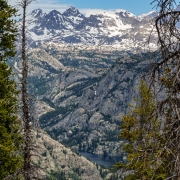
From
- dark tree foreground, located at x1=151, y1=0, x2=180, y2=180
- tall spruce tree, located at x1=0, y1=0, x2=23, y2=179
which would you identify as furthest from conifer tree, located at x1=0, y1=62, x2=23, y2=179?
dark tree foreground, located at x1=151, y1=0, x2=180, y2=180

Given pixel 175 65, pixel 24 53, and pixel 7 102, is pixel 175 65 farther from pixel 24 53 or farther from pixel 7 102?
pixel 7 102

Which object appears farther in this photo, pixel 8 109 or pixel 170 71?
pixel 8 109

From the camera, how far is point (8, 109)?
2483 cm

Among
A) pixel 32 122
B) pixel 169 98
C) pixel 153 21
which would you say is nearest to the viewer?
pixel 169 98

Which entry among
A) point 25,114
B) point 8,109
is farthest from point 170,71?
point 8,109

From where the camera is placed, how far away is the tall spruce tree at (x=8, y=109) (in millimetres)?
23578

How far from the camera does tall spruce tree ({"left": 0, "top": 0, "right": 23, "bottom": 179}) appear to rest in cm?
2358

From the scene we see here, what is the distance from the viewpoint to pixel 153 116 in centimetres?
738

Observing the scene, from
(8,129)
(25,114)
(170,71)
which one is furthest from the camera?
(8,129)

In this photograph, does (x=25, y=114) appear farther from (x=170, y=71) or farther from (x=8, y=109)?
(x=170, y=71)

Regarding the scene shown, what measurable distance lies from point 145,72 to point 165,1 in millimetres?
1957

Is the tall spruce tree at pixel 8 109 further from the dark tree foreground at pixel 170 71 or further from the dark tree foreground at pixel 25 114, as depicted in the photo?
the dark tree foreground at pixel 170 71

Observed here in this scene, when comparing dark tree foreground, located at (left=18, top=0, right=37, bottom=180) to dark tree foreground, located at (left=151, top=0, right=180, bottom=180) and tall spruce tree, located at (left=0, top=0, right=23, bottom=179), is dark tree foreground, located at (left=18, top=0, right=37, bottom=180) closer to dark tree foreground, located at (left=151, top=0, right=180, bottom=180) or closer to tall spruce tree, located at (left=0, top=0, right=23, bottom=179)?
tall spruce tree, located at (left=0, top=0, right=23, bottom=179)

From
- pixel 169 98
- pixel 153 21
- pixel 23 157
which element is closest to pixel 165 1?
pixel 153 21
